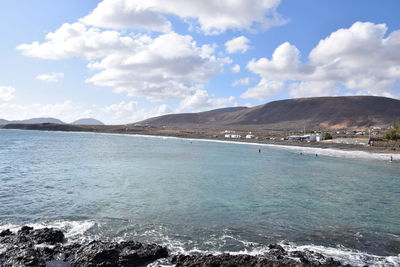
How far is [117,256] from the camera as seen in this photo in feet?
39.0

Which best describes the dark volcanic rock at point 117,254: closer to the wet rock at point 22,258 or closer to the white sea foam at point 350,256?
the wet rock at point 22,258

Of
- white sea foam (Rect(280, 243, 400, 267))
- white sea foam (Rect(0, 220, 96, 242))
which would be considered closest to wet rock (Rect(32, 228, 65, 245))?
white sea foam (Rect(0, 220, 96, 242))

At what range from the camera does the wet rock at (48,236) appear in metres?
13.6

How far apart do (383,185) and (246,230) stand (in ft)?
69.9

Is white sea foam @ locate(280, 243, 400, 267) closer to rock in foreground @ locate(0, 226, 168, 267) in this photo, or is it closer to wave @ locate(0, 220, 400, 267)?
wave @ locate(0, 220, 400, 267)

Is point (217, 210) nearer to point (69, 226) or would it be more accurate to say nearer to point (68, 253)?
point (69, 226)

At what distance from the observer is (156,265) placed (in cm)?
1177

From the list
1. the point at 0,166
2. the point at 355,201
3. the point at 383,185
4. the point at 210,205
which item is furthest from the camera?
the point at 0,166

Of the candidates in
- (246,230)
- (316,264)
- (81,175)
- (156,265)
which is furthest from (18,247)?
(81,175)

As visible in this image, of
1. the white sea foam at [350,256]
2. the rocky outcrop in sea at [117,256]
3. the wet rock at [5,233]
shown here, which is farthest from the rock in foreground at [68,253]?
the white sea foam at [350,256]

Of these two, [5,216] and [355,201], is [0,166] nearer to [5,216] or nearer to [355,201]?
[5,216]

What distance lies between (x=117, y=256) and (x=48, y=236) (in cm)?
431

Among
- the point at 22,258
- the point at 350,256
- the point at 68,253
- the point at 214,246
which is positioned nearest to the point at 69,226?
the point at 68,253

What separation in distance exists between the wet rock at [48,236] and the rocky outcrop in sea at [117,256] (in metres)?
0.07
